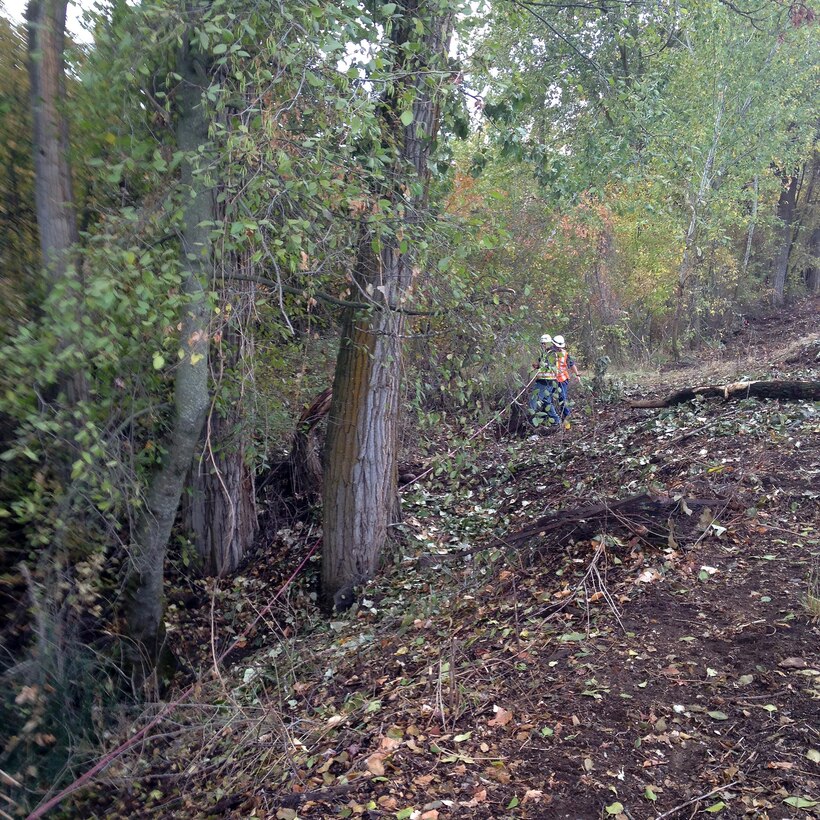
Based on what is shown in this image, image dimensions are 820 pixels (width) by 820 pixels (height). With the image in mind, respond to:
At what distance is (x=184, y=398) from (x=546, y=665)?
2.95m

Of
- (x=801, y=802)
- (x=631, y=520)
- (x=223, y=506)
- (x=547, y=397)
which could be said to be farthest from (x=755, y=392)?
(x=801, y=802)

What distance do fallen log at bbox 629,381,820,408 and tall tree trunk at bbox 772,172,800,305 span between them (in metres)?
17.4

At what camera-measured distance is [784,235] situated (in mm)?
25375

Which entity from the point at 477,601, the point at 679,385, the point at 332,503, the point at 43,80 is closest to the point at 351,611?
the point at 332,503

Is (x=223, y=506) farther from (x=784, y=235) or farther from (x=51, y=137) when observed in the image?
(x=784, y=235)

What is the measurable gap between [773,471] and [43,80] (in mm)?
6109

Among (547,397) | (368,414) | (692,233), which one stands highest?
(692,233)

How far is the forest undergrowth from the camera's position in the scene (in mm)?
3383

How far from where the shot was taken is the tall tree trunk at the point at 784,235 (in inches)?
958

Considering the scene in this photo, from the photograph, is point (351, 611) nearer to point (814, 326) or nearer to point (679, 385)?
point (679, 385)

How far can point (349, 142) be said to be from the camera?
4555mm

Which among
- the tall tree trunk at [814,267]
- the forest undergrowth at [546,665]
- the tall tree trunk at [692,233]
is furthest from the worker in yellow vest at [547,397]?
the tall tree trunk at [814,267]

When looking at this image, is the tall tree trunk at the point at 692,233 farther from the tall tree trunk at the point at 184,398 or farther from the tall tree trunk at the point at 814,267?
the tall tree trunk at the point at 814,267

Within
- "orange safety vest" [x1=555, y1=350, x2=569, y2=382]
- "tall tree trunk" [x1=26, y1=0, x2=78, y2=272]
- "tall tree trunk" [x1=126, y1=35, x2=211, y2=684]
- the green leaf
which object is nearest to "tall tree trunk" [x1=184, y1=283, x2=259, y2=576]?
"tall tree trunk" [x1=126, y1=35, x2=211, y2=684]
